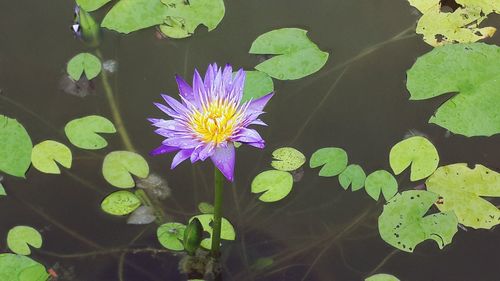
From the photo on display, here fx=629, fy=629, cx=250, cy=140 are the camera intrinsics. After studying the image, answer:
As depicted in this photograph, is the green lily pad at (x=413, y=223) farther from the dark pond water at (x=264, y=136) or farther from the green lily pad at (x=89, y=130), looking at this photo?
the green lily pad at (x=89, y=130)

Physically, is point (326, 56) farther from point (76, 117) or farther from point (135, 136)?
point (76, 117)

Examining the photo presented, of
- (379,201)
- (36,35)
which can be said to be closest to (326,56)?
(379,201)

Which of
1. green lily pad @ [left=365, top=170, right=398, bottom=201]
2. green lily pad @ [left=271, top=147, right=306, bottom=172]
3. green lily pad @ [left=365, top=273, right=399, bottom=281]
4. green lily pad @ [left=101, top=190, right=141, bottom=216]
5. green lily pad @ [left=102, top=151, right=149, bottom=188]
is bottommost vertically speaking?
green lily pad @ [left=365, top=273, right=399, bottom=281]

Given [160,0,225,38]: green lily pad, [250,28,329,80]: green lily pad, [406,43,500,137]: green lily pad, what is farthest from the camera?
[160,0,225,38]: green lily pad

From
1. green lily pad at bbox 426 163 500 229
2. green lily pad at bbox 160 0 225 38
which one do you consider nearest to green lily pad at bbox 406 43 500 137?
green lily pad at bbox 426 163 500 229

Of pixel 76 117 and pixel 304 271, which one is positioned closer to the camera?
pixel 304 271

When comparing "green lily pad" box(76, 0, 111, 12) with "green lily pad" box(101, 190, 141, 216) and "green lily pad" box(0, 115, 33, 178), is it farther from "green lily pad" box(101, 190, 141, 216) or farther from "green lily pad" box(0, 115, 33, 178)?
"green lily pad" box(101, 190, 141, 216)
